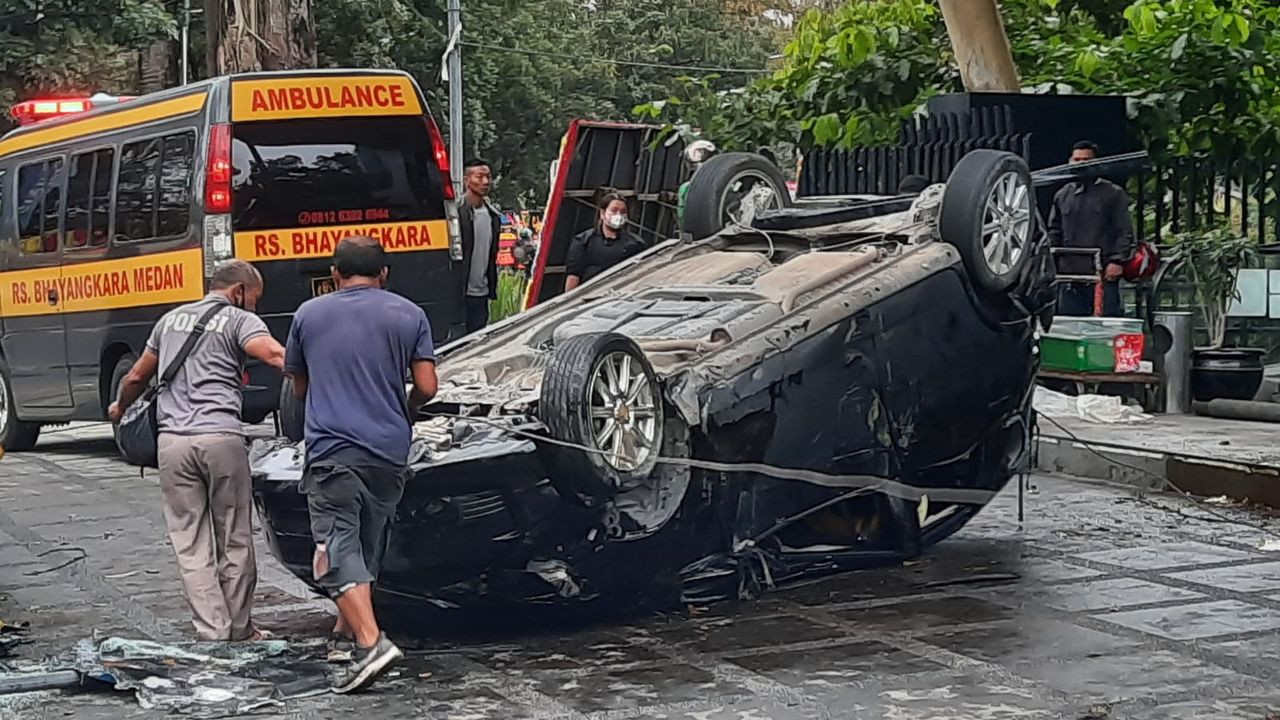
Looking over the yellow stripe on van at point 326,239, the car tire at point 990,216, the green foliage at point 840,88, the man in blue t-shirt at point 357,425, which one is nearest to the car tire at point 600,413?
the man in blue t-shirt at point 357,425

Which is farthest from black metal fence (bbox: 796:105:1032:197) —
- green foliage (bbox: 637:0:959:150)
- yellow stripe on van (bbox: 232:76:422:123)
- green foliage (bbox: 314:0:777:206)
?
green foliage (bbox: 314:0:777:206)

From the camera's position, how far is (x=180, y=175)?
11.9 m

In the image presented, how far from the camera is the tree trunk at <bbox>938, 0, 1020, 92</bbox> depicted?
582 inches

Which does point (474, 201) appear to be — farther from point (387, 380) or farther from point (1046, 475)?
point (387, 380)

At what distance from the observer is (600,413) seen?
670cm

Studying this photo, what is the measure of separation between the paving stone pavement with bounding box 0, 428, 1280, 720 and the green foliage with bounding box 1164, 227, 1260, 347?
13.2 ft

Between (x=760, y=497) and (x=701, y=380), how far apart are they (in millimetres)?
612

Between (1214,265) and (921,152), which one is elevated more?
(921,152)

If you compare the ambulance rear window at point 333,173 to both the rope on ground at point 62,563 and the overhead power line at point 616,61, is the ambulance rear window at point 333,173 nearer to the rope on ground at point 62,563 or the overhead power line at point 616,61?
the rope on ground at point 62,563

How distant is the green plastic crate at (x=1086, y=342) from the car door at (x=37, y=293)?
7.12m

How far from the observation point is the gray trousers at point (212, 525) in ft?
22.8

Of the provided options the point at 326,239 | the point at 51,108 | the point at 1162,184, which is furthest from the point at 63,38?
the point at 1162,184

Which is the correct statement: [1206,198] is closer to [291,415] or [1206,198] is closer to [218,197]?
[218,197]

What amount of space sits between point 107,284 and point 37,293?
1172mm
